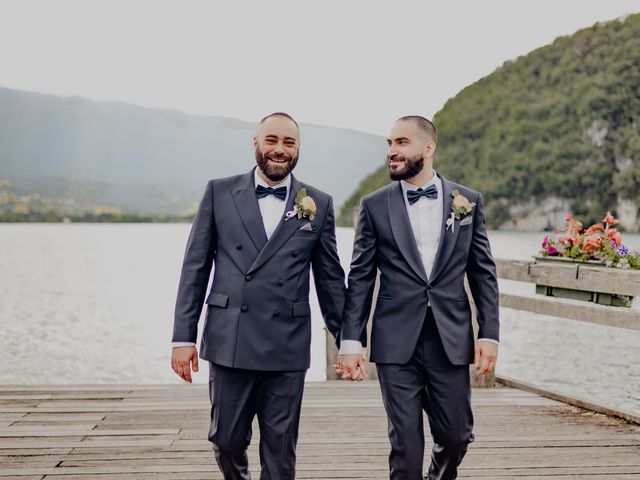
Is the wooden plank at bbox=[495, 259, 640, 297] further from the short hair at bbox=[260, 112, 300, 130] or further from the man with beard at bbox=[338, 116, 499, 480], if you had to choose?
the short hair at bbox=[260, 112, 300, 130]

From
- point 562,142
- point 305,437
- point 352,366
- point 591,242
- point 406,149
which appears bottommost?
point 305,437

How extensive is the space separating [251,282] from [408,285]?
714 millimetres

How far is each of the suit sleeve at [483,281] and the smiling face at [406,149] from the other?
1.29 feet

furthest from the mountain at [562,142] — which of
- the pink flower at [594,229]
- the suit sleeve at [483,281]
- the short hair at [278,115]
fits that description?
the short hair at [278,115]

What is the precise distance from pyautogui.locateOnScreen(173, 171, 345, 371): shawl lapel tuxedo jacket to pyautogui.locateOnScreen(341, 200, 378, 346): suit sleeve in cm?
7

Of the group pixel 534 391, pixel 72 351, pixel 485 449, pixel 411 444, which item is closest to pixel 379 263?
pixel 411 444

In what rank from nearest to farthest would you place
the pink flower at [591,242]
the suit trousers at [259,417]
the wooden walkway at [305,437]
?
1. the suit trousers at [259,417]
2. the wooden walkway at [305,437]
3. the pink flower at [591,242]

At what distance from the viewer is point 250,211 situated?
10.7 ft

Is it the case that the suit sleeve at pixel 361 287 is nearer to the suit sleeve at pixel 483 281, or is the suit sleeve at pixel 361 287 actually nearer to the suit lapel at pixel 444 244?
the suit lapel at pixel 444 244

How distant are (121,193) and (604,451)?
178828 millimetres

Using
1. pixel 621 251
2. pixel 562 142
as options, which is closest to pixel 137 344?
pixel 621 251

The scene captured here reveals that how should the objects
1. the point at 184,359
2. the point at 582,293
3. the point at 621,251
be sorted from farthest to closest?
1. the point at 621,251
2. the point at 582,293
3. the point at 184,359

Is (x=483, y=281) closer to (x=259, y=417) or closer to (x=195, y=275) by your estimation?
(x=259, y=417)

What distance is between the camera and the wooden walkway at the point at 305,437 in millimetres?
3980
